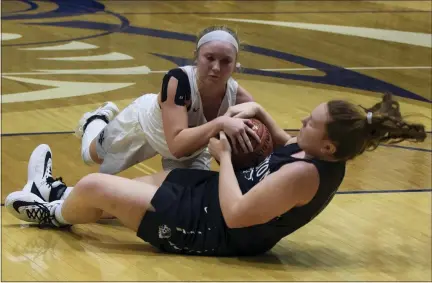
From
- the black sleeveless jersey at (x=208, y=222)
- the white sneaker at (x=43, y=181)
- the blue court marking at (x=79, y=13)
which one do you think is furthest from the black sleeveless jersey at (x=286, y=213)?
the blue court marking at (x=79, y=13)

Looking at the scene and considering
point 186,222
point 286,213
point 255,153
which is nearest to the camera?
point 286,213

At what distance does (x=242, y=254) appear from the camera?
358cm

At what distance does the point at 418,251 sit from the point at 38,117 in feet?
9.06

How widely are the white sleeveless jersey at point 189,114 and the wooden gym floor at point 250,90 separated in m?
0.43

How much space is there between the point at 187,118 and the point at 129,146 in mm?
507

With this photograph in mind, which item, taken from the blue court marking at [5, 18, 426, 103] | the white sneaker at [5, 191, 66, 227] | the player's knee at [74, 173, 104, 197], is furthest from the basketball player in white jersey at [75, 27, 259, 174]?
the blue court marking at [5, 18, 426, 103]

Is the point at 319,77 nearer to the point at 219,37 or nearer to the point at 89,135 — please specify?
the point at 89,135

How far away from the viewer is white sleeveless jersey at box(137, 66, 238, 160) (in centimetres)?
379

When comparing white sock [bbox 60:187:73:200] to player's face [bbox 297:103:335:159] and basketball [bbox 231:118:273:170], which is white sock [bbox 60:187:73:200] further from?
player's face [bbox 297:103:335:159]

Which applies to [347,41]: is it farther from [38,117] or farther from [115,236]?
[115,236]

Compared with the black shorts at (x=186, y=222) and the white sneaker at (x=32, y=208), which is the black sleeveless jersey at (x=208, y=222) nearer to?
the black shorts at (x=186, y=222)

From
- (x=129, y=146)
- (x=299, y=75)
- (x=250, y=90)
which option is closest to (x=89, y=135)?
(x=129, y=146)

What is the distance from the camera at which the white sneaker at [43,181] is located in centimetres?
392

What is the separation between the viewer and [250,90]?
6473 mm
